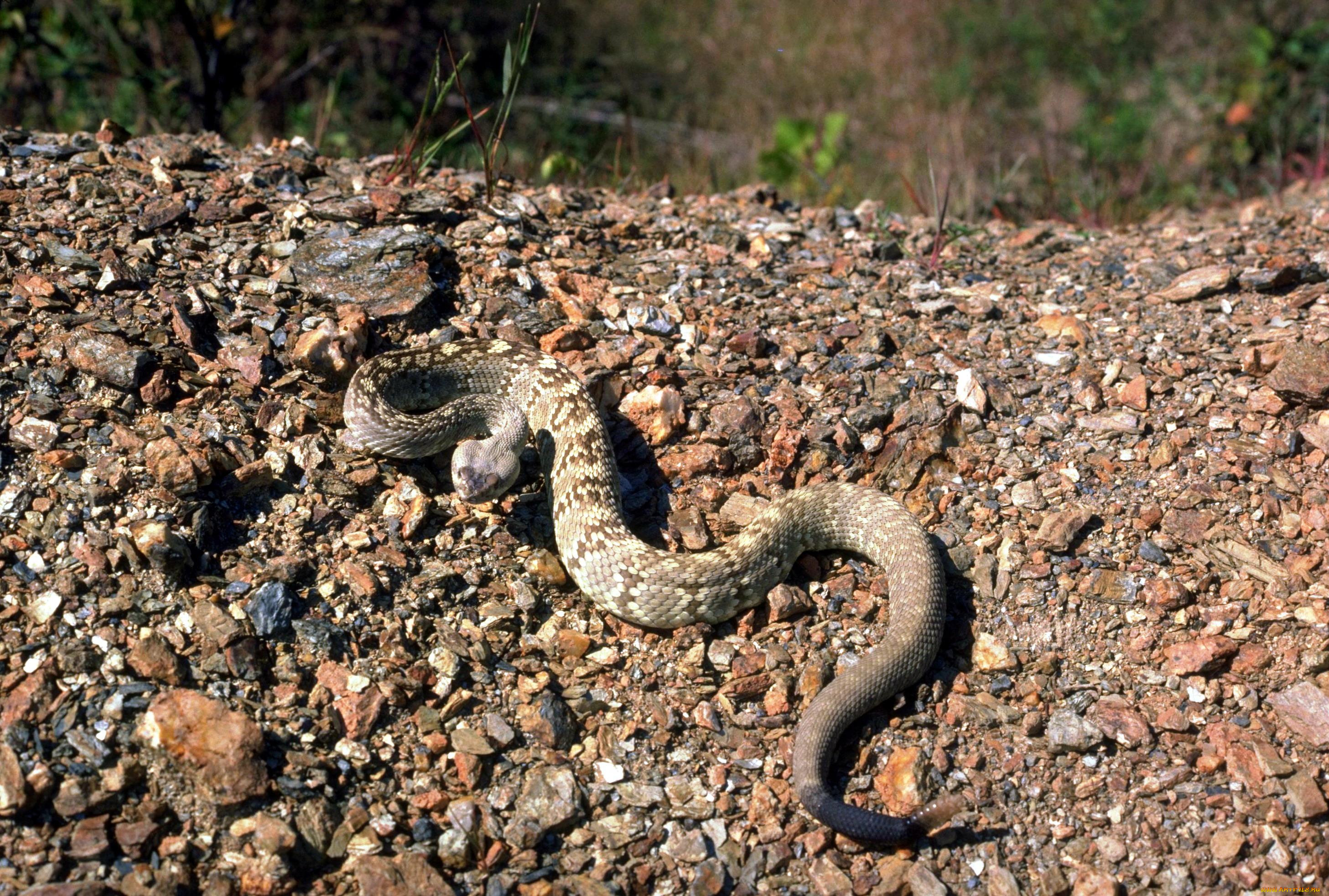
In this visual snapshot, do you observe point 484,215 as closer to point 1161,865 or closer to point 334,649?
point 334,649

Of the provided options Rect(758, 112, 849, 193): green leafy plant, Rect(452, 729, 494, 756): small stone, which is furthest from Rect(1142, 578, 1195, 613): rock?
Rect(758, 112, 849, 193): green leafy plant

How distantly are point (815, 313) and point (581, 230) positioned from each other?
1582 mm

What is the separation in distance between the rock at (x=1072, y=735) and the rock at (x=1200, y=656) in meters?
0.47

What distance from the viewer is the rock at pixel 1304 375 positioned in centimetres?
497

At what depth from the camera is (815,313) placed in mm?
5898

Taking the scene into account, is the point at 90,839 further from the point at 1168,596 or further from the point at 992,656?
the point at 1168,596

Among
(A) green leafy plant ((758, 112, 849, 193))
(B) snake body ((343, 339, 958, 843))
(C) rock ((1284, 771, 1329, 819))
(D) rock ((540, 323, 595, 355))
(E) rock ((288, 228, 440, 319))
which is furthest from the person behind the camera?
(A) green leafy plant ((758, 112, 849, 193))

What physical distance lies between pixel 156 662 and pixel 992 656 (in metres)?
3.36

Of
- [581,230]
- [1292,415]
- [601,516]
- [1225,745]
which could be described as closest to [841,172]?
[581,230]

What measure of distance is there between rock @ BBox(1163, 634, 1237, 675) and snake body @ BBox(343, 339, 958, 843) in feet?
3.15

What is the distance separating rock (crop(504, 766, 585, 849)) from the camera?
12.0 feet

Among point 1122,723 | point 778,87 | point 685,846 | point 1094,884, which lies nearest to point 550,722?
point 685,846

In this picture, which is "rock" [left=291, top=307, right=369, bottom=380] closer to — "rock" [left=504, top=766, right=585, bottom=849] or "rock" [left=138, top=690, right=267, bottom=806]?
"rock" [left=138, top=690, right=267, bottom=806]

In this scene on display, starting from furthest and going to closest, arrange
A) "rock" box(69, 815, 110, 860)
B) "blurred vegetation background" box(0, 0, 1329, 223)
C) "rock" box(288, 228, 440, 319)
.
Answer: "blurred vegetation background" box(0, 0, 1329, 223)
"rock" box(288, 228, 440, 319)
"rock" box(69, 815, 110, 860)
